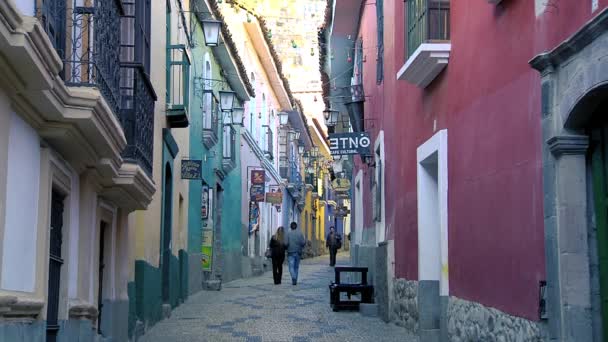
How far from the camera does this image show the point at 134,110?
31.4 ft

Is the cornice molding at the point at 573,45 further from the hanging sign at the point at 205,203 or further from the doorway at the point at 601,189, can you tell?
the hanging sign at the point at 205,203

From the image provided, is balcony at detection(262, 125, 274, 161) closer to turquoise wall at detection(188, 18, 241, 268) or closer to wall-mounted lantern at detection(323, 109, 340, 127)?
turquoise wall at detection(188, 18, 241, 268)

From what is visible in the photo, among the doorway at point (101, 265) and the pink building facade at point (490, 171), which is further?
the doorway at point (101, 265)

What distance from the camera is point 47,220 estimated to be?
695 centimetres

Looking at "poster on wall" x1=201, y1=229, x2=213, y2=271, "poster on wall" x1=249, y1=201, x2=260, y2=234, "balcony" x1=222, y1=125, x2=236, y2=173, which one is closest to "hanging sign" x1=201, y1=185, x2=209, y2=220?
"poster on wall" x1=201, y1=229, x2=213, y2=271

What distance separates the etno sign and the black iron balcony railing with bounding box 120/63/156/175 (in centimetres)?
688

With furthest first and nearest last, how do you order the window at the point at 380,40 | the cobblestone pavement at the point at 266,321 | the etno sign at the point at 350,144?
the etno sign at the point at 350,144 → the window at the point at 380,40 → the cobblestone pavement at the point at 266,321

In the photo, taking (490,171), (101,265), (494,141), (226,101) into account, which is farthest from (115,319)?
(226,101)

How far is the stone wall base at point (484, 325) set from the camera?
7.01 meters

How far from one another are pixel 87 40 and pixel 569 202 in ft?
14.1

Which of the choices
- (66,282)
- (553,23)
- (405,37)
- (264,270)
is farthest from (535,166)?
(264,270)

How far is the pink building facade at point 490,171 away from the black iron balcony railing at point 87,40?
3485 mm

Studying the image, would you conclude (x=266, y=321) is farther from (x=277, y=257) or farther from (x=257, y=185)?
(x=257, y=185)

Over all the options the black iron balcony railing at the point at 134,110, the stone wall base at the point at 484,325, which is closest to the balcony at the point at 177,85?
the black iron balcony railing at the point at 134,110
